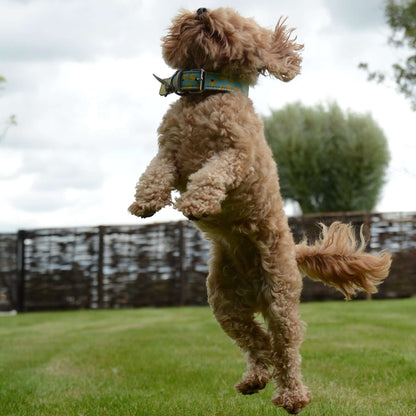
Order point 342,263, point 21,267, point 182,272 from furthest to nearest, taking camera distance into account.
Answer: point 21,267, point 182,272, point 342,263

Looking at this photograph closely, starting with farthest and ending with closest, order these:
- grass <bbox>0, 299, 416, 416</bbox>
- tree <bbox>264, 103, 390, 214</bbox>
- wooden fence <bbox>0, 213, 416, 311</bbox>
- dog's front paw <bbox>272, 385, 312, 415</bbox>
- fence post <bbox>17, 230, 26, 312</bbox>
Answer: tree <bbox>264, 103, 390, 214</bbox>, fence post <bbox>17, 230, 26, 312</bbox>, wooden fence <bbox>0, 213, 416, 311</bbox>, grass <bbox>0, 299, 416, 416</bbox>, dog's front paw <bbox>272, 385, 312, 415</bbox>

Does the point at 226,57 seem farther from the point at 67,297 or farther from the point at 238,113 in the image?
the point at 67,297

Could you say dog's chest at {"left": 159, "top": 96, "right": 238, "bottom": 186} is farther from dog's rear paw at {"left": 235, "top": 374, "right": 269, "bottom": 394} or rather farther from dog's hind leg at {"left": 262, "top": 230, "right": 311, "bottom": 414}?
dog's rear paw at {"left": 235, "top": 374, "right": 269, "bottom": 394}

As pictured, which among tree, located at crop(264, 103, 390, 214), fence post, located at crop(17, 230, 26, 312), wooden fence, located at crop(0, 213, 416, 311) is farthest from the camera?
tree, located at crop(264, 103, 390, 214)

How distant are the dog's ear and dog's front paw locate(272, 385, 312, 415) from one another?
65.5 inches

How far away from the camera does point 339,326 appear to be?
30.1ft

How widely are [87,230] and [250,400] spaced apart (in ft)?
37.9

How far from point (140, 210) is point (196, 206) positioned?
0.28 m

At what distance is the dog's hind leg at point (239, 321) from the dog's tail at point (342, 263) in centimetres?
48

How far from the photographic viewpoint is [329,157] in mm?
22422

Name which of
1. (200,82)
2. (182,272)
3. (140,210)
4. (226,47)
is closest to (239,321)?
(140,210)

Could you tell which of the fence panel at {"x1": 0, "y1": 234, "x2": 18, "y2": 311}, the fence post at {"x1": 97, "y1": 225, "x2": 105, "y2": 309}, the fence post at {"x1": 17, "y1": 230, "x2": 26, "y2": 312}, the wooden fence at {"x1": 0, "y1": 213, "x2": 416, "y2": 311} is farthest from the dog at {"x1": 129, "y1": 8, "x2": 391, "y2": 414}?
the fence panel at {"x1": 0, "y1": 234, "x2": 18, "y2": 311}

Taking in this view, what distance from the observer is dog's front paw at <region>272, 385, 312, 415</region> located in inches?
125

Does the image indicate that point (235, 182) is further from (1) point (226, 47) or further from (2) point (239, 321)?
(2) point (239, 321)
